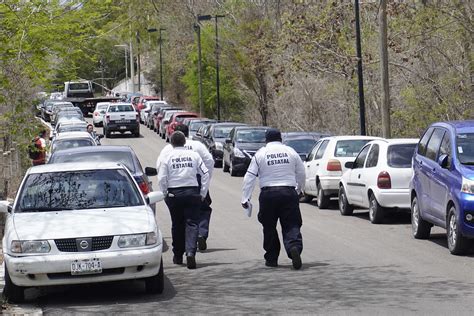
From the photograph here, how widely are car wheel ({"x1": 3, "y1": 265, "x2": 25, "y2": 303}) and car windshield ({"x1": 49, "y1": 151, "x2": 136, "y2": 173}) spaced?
567cm

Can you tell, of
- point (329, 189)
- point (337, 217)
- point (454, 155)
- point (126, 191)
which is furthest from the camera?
point (329, 189)

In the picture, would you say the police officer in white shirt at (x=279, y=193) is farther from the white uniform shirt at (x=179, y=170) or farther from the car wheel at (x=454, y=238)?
the car wheel at (x=454, y=238)

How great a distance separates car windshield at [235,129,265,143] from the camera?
116ft

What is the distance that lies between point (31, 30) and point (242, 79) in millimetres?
45108

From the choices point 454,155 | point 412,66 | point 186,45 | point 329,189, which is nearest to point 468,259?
point 454,155

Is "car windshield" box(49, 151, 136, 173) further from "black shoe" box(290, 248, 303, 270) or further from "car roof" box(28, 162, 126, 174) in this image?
"black shoe" box(290, 248, 303, 270)

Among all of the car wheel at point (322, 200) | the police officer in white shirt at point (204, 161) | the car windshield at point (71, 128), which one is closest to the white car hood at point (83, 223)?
the police officer in white shirt at point (204, 161)

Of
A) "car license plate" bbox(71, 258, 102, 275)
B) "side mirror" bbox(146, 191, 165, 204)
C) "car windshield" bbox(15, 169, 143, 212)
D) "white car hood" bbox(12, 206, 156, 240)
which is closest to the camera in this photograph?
"car license plate" bbox(71, 258, 102, 275)

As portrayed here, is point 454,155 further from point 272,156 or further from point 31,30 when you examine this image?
point 31,30

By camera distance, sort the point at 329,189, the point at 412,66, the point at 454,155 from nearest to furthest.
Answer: the point at 454,155 → the point at 329,189 → the point at 412,66

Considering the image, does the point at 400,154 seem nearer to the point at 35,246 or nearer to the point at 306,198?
the point at 306,198

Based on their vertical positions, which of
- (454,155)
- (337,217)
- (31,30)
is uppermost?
(31,30)

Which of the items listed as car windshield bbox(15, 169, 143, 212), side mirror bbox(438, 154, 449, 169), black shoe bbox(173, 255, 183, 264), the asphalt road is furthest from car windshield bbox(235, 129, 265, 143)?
car windshield bbox(15, 169, 143, 212)

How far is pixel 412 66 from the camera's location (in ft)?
124
